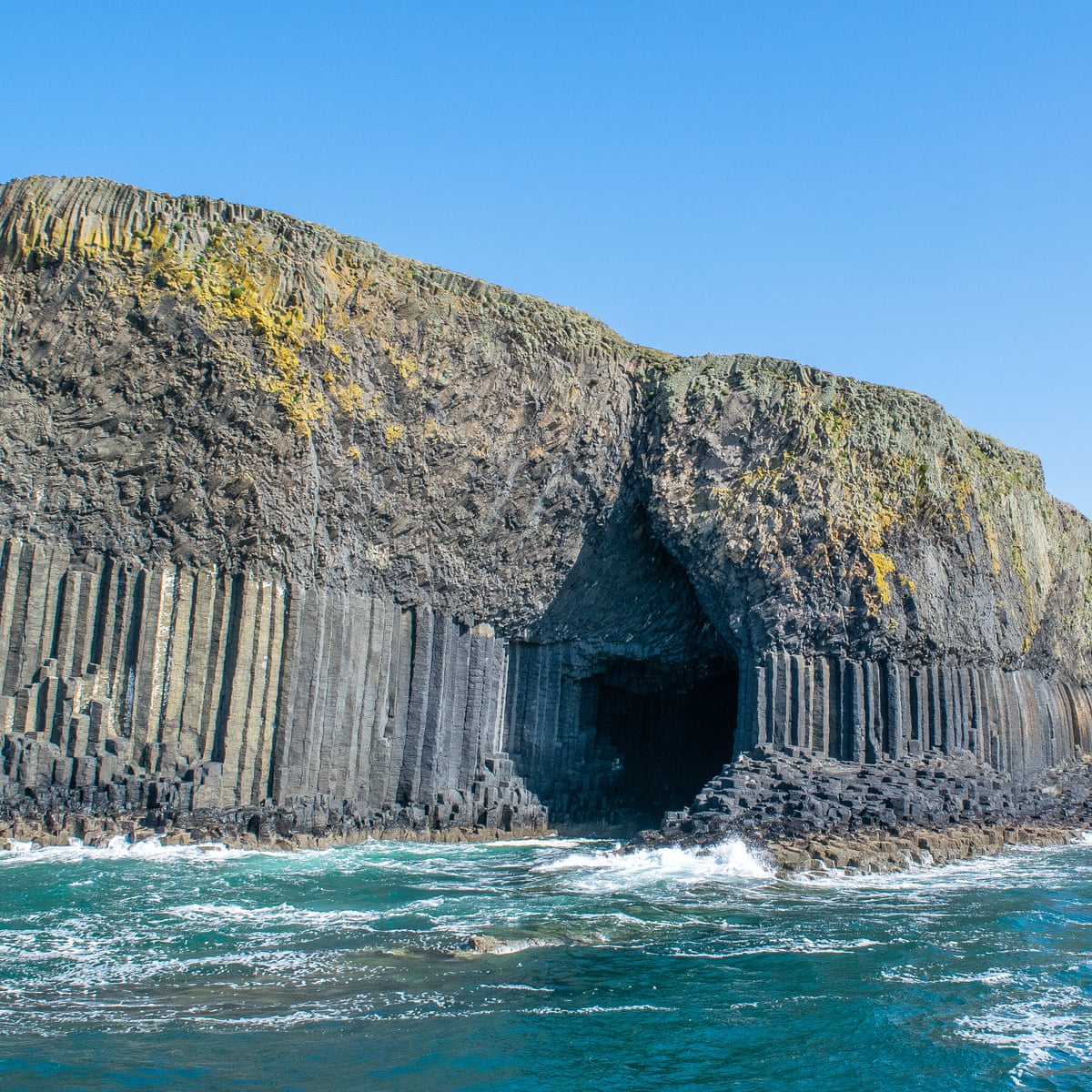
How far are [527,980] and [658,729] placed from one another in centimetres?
2011

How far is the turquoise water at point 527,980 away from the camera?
31.4ft

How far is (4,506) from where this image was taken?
20.8m

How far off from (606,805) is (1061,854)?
35.0ft

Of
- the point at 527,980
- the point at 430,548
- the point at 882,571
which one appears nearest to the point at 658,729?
the point at 882,571

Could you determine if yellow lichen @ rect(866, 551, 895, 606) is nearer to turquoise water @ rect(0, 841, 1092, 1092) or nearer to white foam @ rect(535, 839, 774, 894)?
white foam @ rect(535, 839, 774, 894)

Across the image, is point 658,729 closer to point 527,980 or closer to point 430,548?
point 430,548

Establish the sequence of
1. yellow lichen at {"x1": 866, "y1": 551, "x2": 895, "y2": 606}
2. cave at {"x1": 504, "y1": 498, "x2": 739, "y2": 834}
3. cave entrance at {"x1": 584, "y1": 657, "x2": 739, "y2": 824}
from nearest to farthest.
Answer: yellow lichen at {"x1": 866, "y1": 551, "x2": 895, "y2": 606}
cave at {"x1": 504, "y1": 498, "x2": 739, "y2": 834}
cave entrance at {"x1": 584, "y1": 657, "x2": 739, "y2": 824}

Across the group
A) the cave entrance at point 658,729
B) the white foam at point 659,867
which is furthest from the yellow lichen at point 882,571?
the white foam at point 659,867

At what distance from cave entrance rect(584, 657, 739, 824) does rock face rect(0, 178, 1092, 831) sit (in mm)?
91

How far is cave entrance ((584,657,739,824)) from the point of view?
99.2ft

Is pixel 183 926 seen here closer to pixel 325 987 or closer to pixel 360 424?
pixel 325 987

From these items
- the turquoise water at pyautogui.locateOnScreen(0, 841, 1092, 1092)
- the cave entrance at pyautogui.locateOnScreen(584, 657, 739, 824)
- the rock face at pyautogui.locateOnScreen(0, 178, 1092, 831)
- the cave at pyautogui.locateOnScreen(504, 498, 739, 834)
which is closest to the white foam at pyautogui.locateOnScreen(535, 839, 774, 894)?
the turquoise water at pyautogui.locateOnScreen(0, 841, 1092, 1092)

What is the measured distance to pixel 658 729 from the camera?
32.0 m

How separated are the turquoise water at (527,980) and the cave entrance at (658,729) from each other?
1113cm
